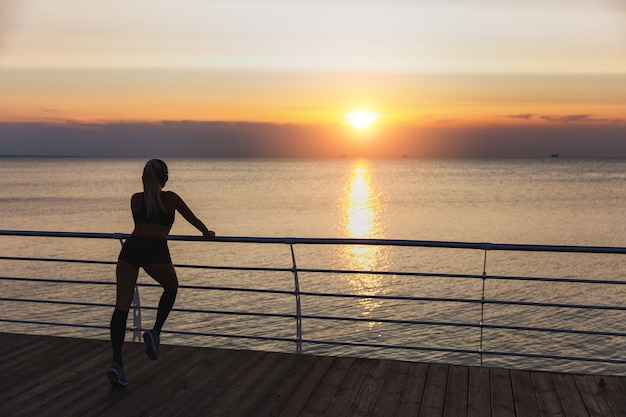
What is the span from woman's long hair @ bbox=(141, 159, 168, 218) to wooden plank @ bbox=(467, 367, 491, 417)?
9.01ft

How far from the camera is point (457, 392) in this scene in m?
5.11

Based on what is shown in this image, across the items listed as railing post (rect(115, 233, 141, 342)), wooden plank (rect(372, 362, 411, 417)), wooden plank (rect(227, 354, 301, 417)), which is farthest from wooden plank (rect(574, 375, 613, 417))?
railing post (rect(115, 233, 141, 342))

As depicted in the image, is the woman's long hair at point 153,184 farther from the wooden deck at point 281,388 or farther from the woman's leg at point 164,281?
the wooden deck at point 281,388

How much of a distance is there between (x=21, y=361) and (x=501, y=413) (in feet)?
13.6

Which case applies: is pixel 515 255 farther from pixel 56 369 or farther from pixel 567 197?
pixel 567 197

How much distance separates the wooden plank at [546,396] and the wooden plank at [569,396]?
4cm

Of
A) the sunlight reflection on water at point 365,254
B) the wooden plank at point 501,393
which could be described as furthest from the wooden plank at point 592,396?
the sunlight reflection on water at point 365,254

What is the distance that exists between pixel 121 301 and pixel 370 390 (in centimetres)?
208

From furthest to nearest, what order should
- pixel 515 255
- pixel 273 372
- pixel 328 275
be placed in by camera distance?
pixel 515 255 < pixel 328 275 < pixel 273 372

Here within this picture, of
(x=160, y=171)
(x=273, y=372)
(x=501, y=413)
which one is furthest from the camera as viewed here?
(x=273, y=372)

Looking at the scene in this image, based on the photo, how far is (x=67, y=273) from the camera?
1007 inches

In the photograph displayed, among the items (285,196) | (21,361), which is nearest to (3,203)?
(285,196)

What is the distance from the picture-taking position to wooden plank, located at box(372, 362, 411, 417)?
474 cm

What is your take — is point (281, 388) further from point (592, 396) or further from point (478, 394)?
point (592, 396)
